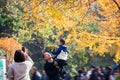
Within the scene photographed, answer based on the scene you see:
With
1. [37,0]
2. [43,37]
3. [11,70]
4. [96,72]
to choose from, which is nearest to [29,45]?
[43,37]

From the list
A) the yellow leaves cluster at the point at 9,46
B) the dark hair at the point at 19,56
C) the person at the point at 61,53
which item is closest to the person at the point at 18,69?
the dark hair at the point at 19,56

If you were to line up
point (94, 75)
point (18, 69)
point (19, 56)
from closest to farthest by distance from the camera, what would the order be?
point (19, 56), point (18, 69), point (94, 75)

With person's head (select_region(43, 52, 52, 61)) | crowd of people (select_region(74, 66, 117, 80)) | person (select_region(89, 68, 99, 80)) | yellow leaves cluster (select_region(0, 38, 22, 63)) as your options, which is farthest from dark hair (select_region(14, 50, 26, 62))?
yellow leaves cluster (select_region(0, 38, 22, 63))

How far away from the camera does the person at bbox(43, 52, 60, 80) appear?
37.6ft

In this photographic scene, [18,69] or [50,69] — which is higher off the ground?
[18,69]

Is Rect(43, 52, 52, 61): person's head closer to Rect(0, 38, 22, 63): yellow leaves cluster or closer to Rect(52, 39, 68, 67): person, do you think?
Rect(52, 39, 68, 67): person

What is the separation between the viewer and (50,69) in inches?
464

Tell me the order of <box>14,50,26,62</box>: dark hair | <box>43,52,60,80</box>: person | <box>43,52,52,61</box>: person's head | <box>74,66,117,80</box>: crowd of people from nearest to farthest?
<box>14,50,26,62</box>: dark hair → <box>43,52,52,61</box>: person's head → <box>43,52,60,80</box>: person → <box>74,66,117,80</box>: crowd of people

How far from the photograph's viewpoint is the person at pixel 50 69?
11469 mm

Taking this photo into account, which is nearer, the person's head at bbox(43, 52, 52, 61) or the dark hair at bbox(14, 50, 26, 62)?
the dark hair at bbox(14, 50, 26, 62)

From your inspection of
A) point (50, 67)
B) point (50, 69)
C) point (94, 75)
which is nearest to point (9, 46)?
point (94, 75)

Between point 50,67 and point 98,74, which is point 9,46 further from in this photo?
point 50,67

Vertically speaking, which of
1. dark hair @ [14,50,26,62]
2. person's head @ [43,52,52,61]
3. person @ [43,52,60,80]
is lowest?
person @ [43,52,60,80]

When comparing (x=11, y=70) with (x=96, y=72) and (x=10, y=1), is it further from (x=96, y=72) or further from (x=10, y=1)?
(x=10, y=1)
